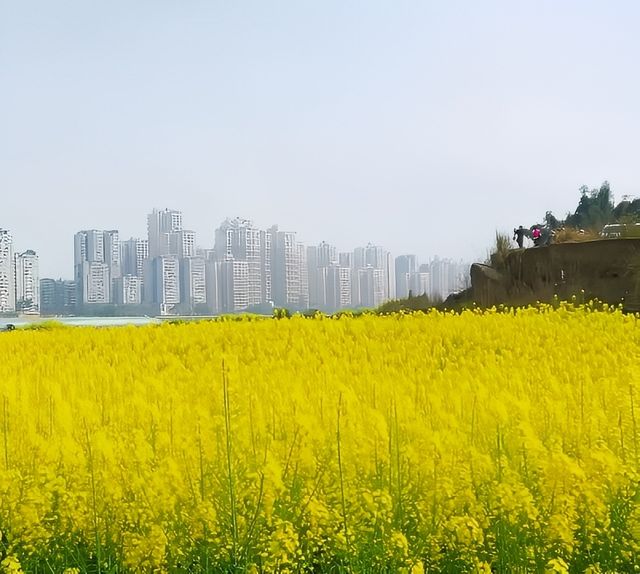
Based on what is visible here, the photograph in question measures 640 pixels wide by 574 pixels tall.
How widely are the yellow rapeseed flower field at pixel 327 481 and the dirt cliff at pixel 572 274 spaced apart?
23.9ft

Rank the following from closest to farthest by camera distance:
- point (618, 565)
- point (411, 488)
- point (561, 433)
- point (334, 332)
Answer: point (618, 565), point (411, 488), point (561, 433), point (334, 332)

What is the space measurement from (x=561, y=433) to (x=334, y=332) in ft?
12.4

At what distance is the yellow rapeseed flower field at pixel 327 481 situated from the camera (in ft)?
6.76

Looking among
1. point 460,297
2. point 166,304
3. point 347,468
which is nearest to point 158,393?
point 347,468

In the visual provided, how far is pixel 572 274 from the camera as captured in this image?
10438mm

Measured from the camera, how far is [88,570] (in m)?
2.38

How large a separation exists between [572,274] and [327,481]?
29.6 ft

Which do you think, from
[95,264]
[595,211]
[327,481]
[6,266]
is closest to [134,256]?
[95,264]

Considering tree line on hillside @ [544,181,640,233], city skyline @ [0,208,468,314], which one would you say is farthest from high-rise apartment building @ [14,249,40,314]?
tree line on hillside @ [544,181,640,233]

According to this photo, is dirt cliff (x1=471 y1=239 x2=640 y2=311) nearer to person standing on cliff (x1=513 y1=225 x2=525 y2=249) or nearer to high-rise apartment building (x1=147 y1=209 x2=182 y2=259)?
person standing on cliff (x1=513 y1=225 x2=525 y2=249)

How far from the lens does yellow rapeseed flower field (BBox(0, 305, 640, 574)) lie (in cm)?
206

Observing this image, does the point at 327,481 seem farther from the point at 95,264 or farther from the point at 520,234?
the point at 95,264

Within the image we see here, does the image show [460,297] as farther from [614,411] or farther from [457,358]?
[614,411]

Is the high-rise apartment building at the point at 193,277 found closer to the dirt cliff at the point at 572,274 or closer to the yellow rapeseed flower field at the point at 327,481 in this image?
the dirt cliff at the point at 572,274
